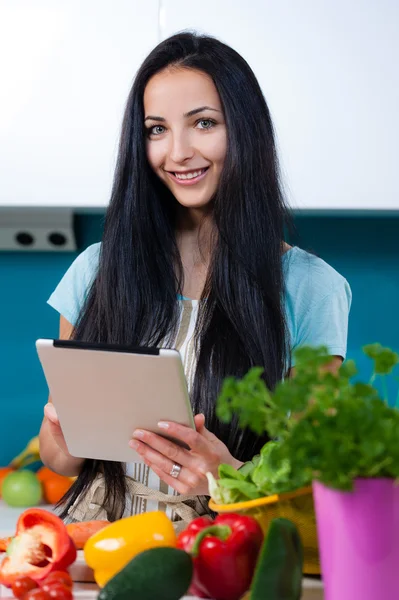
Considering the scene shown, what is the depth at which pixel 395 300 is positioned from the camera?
246cm

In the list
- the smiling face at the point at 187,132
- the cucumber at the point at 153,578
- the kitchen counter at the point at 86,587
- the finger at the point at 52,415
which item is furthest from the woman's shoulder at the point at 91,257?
the cucumber at the point at 153,578

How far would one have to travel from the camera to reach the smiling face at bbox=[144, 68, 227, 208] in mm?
1600

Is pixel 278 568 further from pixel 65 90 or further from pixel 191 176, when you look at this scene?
pixel 65 90

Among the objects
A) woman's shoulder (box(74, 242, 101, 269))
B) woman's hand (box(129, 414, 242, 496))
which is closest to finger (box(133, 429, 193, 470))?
woman's hand (box(129, 414, 242, 496))

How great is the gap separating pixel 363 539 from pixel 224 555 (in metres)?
0.16

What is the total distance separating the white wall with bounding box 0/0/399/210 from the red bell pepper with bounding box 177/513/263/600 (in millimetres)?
1236

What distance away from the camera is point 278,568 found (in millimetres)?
837

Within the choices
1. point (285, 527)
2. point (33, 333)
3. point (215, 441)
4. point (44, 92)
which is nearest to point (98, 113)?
point (44, 92)

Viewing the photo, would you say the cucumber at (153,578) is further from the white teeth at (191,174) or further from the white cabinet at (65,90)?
the white cabinet at (65,90)

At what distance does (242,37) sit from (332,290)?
2.30ft

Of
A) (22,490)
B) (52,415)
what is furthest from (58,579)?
(22,490)

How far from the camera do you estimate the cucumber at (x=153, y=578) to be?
0.83 metres

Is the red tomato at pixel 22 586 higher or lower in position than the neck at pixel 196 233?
lower

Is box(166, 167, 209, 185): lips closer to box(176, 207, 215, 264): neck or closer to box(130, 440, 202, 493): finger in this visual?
box(176, 207, 215, 264): neck
